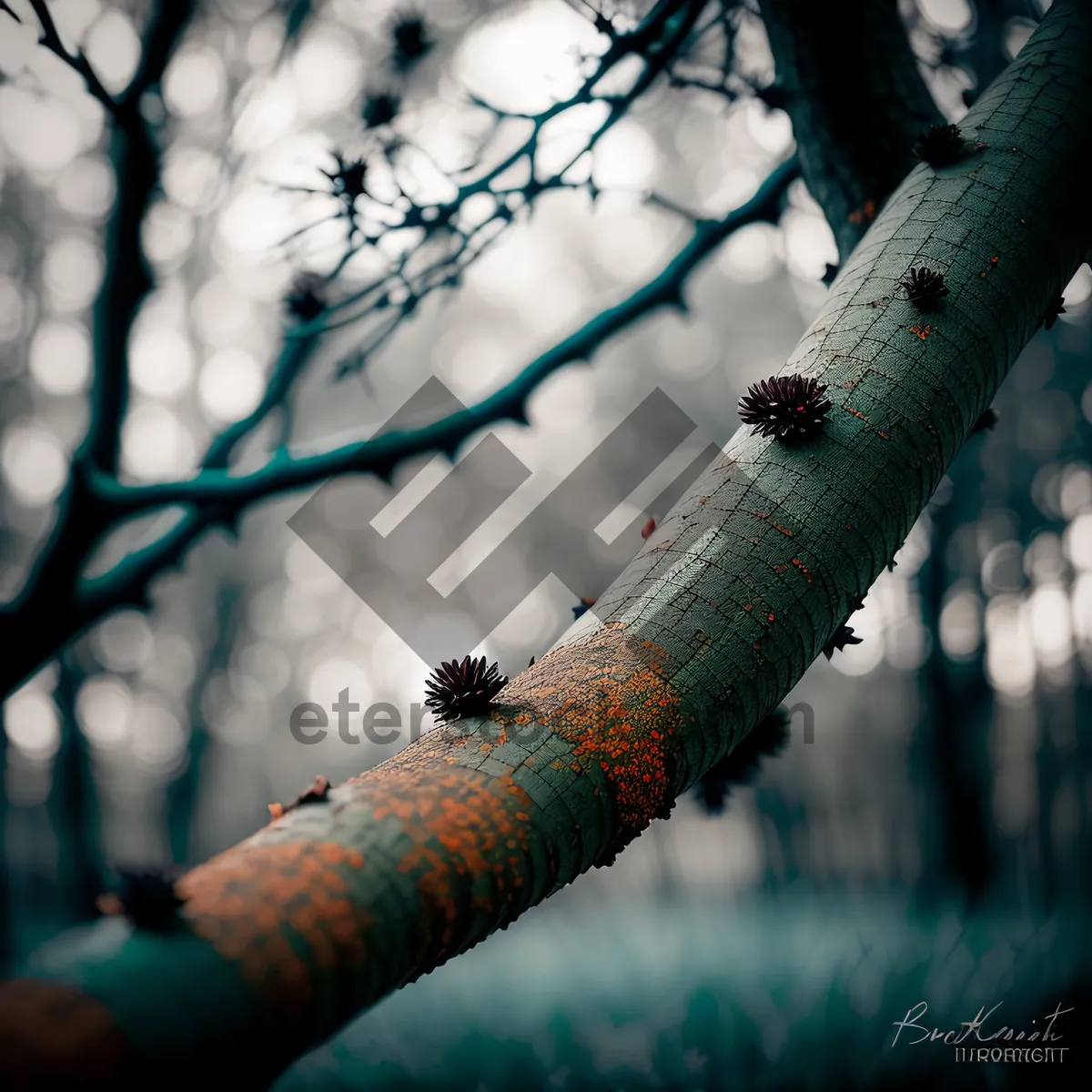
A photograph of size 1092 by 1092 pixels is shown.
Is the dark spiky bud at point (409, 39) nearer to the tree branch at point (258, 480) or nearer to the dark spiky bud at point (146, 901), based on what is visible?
the tree branch at point (258, 480)

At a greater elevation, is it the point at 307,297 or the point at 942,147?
the point at 307,297

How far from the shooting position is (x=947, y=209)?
1.33 metres

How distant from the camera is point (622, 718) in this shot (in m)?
0.85

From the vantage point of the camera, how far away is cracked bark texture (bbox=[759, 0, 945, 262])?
1.97m

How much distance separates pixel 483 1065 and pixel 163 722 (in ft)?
19.0

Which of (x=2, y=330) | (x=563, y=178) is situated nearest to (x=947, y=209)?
(x=563, y=178)

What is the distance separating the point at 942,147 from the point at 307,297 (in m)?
2.95

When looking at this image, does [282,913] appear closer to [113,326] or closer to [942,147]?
[942,147]

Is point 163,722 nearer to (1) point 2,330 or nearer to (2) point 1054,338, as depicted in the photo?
(1) point 2,330

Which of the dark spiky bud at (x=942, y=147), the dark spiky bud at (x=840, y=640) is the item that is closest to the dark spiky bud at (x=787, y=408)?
the dark spiky bud at (x=840, y=640)

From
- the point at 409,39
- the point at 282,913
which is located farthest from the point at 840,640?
the point at 409,39

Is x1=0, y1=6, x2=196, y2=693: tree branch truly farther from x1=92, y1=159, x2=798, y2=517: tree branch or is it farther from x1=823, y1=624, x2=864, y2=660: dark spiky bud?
x1=823, y1=624, x2=864, y2=660: dark spiky bud

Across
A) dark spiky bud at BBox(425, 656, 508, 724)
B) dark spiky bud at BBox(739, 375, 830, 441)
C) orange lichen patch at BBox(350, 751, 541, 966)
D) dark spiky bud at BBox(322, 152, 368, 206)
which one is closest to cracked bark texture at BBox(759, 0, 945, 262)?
dark spiky bud at BBox(739, 375, 830, 441)

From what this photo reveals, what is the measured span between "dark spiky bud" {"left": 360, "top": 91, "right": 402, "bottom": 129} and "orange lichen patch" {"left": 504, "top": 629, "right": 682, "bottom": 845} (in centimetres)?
312
